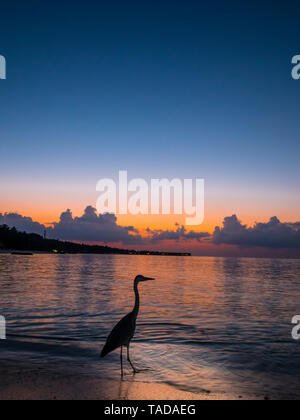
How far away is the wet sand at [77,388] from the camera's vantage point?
21.9ft

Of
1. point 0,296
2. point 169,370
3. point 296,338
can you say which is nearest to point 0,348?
point 169,370

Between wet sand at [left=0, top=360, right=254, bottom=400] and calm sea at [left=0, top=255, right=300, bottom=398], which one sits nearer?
wet sand at [left=0, top=360, right=254, bottom=400]

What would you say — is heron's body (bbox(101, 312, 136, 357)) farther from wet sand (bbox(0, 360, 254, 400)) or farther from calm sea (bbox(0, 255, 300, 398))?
wet sand (bbox(0, 360, 254, 400))

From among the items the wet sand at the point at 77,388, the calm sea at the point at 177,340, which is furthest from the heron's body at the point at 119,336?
the wet sand at the point at 77,388

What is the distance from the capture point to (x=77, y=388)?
7.12 metres

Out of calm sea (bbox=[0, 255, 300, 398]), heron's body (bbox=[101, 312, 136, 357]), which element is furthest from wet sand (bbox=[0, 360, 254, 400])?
heron's body (bbox=[101, 312, 136, 357])

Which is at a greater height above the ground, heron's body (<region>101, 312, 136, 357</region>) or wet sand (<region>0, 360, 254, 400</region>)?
heron's body (<region>101, 312, 136, 357</region>)

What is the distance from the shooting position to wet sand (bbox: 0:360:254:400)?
21.9ft

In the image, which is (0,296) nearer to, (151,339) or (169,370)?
(151,339)

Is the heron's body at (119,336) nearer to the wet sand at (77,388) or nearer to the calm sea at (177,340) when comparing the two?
the calm sea at (177,340)

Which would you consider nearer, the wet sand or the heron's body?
the wet sand

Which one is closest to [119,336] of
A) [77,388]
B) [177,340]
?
[77,388]

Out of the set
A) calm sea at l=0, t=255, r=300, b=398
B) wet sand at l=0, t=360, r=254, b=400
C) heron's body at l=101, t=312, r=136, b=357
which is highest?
heron's body at l=101, t=312, r=136, b=357
